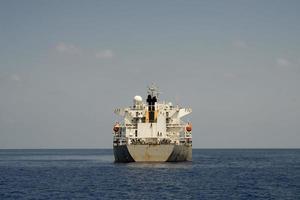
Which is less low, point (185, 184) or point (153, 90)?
point (153, 90)

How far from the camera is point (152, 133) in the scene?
282 ft

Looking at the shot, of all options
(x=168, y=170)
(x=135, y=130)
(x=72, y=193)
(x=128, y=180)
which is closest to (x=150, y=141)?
(x=135, y=130)

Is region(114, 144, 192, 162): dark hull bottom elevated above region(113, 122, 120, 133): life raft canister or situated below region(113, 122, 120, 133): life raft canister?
below

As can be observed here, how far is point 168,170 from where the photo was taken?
76.2 metres

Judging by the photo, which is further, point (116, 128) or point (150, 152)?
point (116, 128)

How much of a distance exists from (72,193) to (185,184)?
46.0 ft

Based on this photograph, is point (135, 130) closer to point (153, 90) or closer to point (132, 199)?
point (153, 90)

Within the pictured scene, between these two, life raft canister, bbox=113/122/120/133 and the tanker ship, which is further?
life raft canister, bbox=113/122/120/133

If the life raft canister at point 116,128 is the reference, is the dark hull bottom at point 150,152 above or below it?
below

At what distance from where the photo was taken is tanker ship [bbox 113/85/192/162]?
264ft

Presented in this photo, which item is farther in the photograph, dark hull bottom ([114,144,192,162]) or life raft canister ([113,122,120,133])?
life raft canister ([113,122,120,133])

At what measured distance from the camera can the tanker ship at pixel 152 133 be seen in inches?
3167

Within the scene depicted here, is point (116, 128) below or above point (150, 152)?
above

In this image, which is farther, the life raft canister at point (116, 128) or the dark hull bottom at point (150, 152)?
the life raft canister at point (116, 128)
